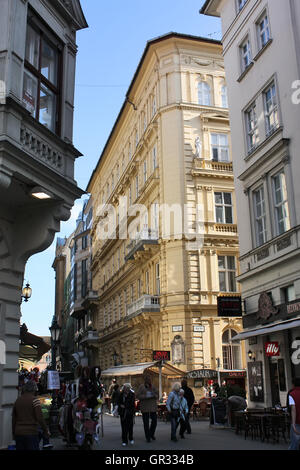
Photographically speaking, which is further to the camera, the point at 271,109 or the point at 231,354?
the point at 231,354

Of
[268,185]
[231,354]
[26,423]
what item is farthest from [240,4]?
[26,423]

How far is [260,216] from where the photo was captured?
66.7 ft

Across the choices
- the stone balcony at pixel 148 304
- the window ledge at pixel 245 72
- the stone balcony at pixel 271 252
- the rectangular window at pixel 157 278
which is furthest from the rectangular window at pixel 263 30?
the stone balcony at pixel 148 304

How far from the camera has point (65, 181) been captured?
11453mm

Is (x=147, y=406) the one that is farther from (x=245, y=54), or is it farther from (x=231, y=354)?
(x=231, y=354)

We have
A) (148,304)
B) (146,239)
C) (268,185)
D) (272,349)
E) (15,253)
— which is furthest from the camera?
(146,239)

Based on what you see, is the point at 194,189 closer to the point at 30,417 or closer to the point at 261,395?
the point at 261,395

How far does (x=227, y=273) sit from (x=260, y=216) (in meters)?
12.5

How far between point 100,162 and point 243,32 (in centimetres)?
3596

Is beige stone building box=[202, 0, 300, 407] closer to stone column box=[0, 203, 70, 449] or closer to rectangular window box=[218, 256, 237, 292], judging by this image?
stone column box=[0, 203, 70, 449]

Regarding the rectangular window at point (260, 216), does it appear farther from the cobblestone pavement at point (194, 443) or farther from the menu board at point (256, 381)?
the cobblestone pavement at point (194, 443)

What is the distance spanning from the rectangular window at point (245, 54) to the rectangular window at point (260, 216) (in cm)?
588

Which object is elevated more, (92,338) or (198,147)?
(198,147)
